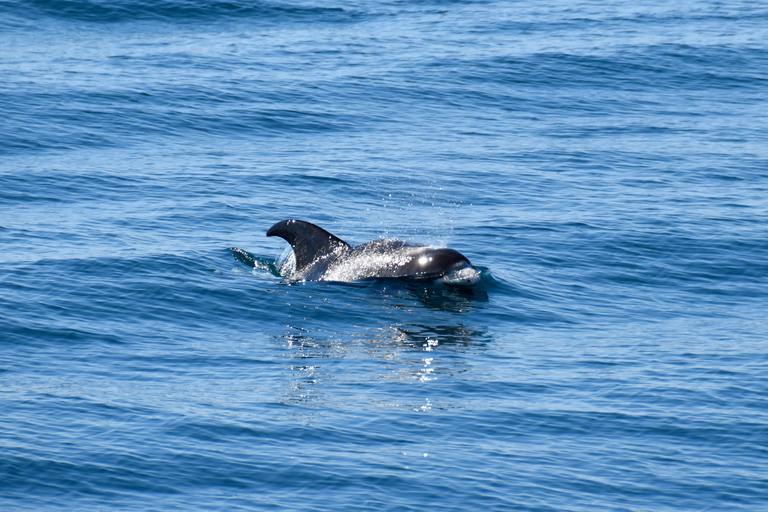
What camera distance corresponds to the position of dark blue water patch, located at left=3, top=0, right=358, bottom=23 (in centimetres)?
4947

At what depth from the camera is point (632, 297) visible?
2098 cm

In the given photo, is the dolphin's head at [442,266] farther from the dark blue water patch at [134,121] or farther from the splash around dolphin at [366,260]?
the dark blue water patch at [134,121]

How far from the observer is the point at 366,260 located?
67.8 ft

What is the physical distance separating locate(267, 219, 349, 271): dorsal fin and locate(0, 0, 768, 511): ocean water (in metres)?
0.91

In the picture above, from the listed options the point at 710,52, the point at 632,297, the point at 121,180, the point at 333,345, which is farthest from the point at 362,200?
the point at 710,52

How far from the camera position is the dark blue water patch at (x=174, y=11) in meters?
49.5

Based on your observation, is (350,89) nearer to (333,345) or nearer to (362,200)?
(362,200)

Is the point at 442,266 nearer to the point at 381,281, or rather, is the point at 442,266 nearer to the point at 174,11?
the point at 381,281

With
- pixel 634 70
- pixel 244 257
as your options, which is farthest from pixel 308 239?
pixel 634 70

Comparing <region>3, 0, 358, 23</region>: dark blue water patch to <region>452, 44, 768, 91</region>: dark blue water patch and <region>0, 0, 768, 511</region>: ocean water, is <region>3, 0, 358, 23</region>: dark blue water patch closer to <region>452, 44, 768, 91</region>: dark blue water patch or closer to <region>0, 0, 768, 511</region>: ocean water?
<region>0, 0, 768, 511</region>: ocean water

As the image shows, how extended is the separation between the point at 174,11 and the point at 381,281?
34436 millimetres

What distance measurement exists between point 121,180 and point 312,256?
949cm

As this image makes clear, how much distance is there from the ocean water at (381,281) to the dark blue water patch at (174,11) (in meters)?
1.06

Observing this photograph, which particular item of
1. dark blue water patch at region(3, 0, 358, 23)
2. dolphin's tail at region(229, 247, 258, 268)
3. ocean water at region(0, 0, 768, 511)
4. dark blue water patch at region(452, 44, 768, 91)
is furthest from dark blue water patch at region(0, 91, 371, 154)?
dark blue water patch at region(3, 0, 358, 23)
